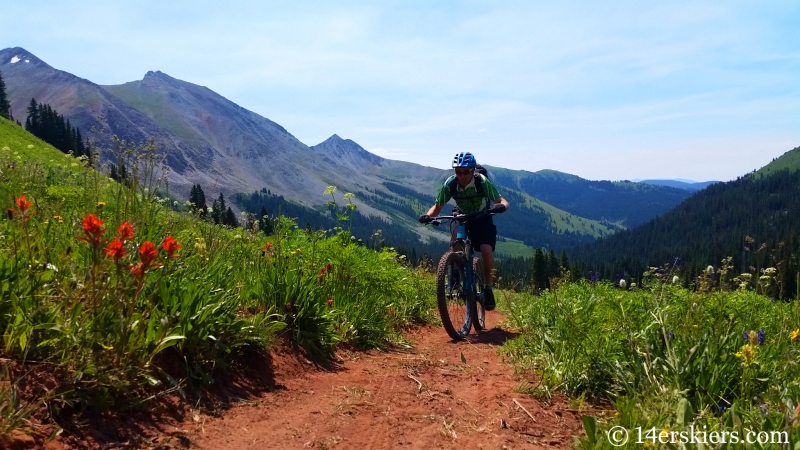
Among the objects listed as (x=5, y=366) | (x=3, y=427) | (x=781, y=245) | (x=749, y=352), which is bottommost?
(x=3, y=427)

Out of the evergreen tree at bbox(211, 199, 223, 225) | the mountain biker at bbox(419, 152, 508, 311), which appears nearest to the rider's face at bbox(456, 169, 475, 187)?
the mountain biker at bbox(419, 152, 508, 311)

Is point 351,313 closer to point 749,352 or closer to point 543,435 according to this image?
point 543,435

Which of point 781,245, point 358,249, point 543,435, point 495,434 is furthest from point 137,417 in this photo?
point 781,245

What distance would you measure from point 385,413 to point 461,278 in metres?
3.89

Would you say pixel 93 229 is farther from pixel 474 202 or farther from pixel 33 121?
pixel 33 121

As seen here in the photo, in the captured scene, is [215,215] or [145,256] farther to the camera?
[215,215]

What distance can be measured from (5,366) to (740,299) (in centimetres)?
656

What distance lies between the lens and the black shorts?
7.47m

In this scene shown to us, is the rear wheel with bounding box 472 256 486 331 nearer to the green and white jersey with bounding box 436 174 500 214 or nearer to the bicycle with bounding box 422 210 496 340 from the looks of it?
the bicycle with bounding box 422 210 496 340

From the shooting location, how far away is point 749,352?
9.50 feet

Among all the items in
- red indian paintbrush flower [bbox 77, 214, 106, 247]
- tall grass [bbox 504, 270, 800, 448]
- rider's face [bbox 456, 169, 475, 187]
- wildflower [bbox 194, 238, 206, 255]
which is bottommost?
tall grass [bbox 504, 270, 800, 448]

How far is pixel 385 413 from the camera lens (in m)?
3.53

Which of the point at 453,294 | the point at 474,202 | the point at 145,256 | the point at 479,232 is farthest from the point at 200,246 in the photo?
the point at 474,202

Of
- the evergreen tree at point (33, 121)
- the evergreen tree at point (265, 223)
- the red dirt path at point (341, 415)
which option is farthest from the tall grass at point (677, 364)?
the evergreen tree at point (33, 121)
